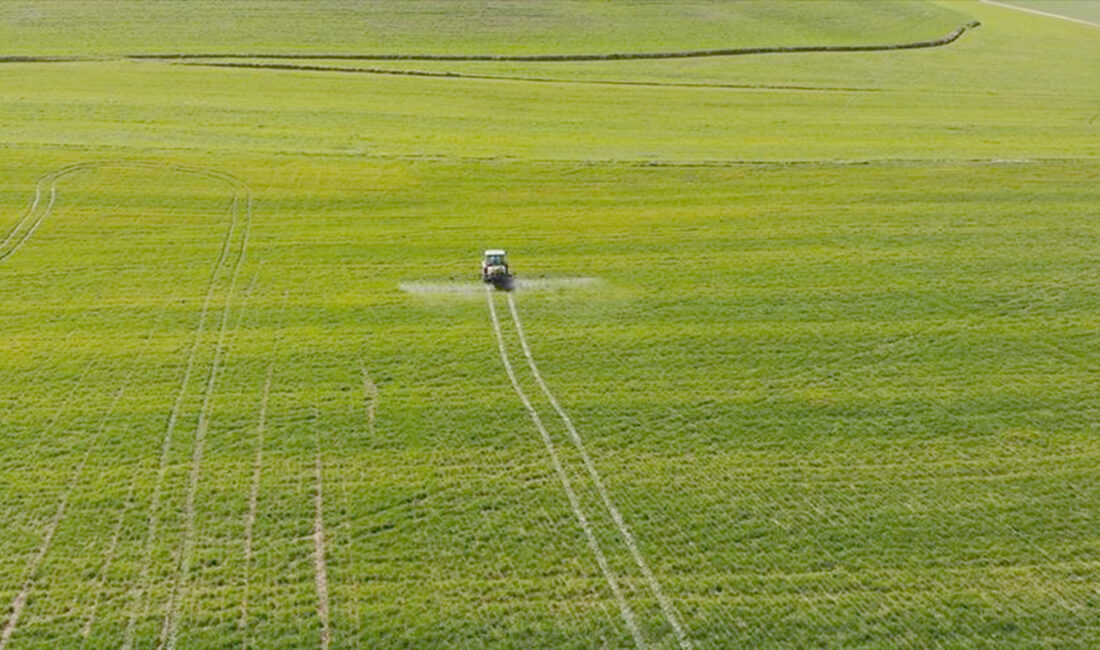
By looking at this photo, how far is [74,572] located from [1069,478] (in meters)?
26.1

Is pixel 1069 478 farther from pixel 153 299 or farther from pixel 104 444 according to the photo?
pixel 153 299

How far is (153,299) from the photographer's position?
35281 millimetres

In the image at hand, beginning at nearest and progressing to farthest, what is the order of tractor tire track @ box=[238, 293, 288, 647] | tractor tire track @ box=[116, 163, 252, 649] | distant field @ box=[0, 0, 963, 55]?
tractor tire track @ box=[116, 163, 252, 649] → tractor tire track @ box=[238, 293, 288, 647] → distant field @ box=[0, 0, 963, 55]

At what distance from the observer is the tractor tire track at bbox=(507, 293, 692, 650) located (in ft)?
70.5

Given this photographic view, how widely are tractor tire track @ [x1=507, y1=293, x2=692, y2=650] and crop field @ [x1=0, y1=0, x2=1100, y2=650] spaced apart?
0.10m

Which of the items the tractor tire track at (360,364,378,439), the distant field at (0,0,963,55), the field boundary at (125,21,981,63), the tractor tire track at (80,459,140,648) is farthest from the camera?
the distant field at (0,0,963,55)

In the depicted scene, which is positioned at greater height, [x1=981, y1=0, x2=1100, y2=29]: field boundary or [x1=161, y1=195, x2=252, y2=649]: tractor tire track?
[x1=981, y1=0, x2=1100, y2=29]: field boundary

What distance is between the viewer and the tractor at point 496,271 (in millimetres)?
36969

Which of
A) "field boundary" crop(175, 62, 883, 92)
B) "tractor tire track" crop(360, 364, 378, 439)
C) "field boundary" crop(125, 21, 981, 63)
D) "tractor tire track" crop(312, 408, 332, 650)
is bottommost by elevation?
"tractor tire track" crop(312, 408, 332, 650)

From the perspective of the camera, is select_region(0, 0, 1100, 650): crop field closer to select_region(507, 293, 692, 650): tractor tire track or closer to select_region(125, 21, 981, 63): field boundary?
select_region(507, 293, 692, 650): tractor tire track

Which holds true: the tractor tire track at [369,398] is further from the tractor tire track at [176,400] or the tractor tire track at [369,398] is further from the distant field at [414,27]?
the distant field at [414,27]

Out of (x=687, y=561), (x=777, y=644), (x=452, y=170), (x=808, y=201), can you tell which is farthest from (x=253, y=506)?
(x=808, y=201)

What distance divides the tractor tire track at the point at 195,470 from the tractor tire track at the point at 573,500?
9313 mm

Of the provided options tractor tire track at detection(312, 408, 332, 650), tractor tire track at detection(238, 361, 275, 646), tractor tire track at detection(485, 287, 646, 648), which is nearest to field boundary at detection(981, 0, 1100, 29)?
tractor tire track at detection(485, 287, 646, 648)
